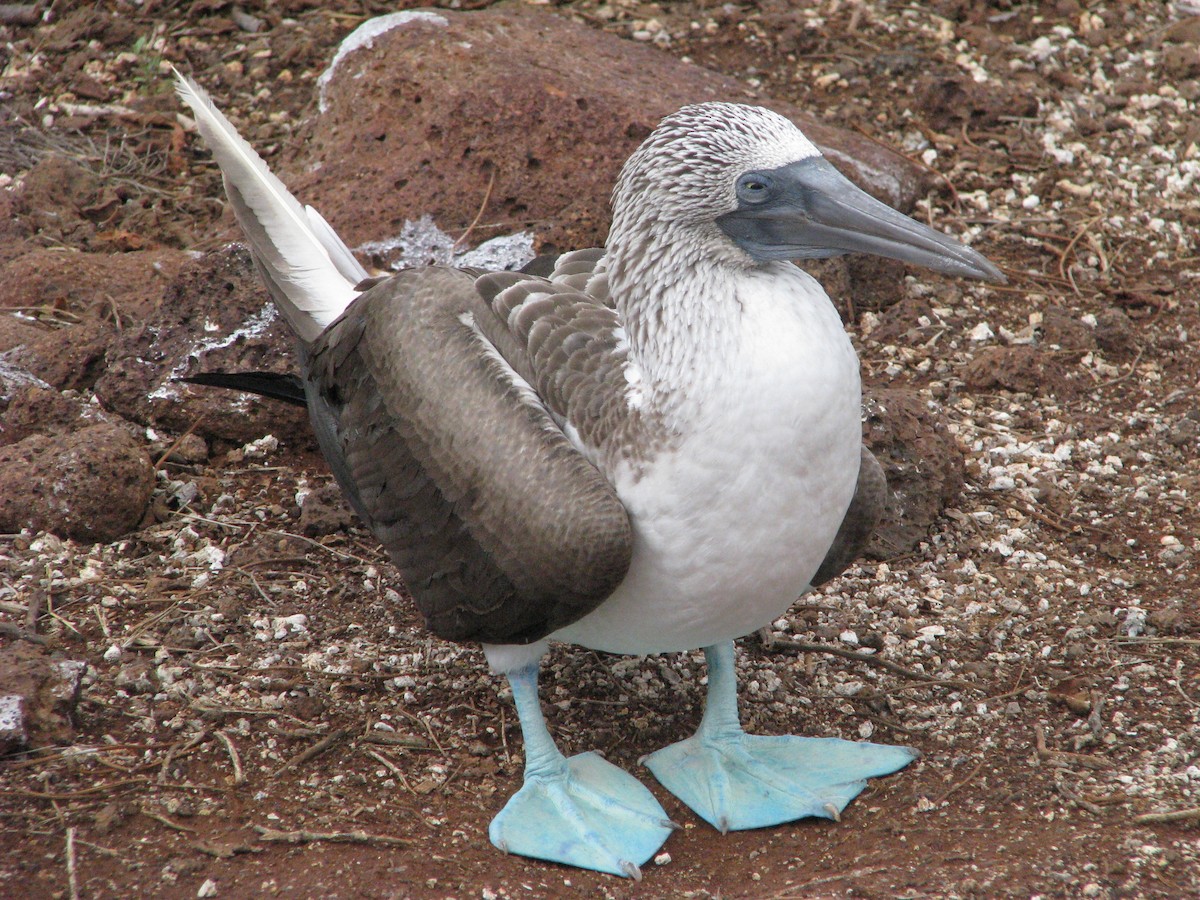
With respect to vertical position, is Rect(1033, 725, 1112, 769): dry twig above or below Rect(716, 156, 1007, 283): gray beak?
below

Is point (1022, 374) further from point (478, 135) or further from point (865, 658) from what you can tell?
point (478, 135)

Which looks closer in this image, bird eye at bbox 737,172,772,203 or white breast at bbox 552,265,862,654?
white breast at bbox 552,265,862,654

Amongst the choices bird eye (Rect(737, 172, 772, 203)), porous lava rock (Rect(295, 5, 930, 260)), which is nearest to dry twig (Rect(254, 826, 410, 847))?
bird eye (Rect(737, 172, 772, 203))

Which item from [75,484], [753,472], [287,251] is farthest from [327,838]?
[287,251]

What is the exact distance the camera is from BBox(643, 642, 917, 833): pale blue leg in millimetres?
3666

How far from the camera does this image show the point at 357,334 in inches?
150

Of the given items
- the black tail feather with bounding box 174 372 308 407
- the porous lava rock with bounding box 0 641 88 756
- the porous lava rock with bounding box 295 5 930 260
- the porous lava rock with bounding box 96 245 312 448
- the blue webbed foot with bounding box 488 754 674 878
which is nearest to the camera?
the blue webbed foot with bounding box 488 754 674 878

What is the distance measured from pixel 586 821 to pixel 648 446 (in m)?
1.13

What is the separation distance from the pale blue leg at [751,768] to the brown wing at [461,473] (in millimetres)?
728

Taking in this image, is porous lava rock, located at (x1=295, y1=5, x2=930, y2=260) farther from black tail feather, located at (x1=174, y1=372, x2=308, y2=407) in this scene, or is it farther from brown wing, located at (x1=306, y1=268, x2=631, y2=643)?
brown wing, located at (x1=306, y1=268, x2=631, y2=643)

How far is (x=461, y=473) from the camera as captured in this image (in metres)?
3.41

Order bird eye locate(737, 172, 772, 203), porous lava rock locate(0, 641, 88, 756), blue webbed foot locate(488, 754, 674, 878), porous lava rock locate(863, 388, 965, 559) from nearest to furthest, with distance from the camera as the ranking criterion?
bird eye locate(737, 172, 772, 203) < blue webbed foot locate(488, 754, 674, 878) < porous lava rock locate(0, 641, 88, 756) < porous lava rock locate(863, 388, 965, 559)

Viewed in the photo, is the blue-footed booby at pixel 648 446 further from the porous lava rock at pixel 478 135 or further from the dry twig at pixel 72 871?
the porous lava rock at pixel 478 135

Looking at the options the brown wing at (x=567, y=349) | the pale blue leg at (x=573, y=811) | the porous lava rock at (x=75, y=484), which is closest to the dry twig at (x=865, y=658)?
the pale blue leg at (x=573, y=811)
